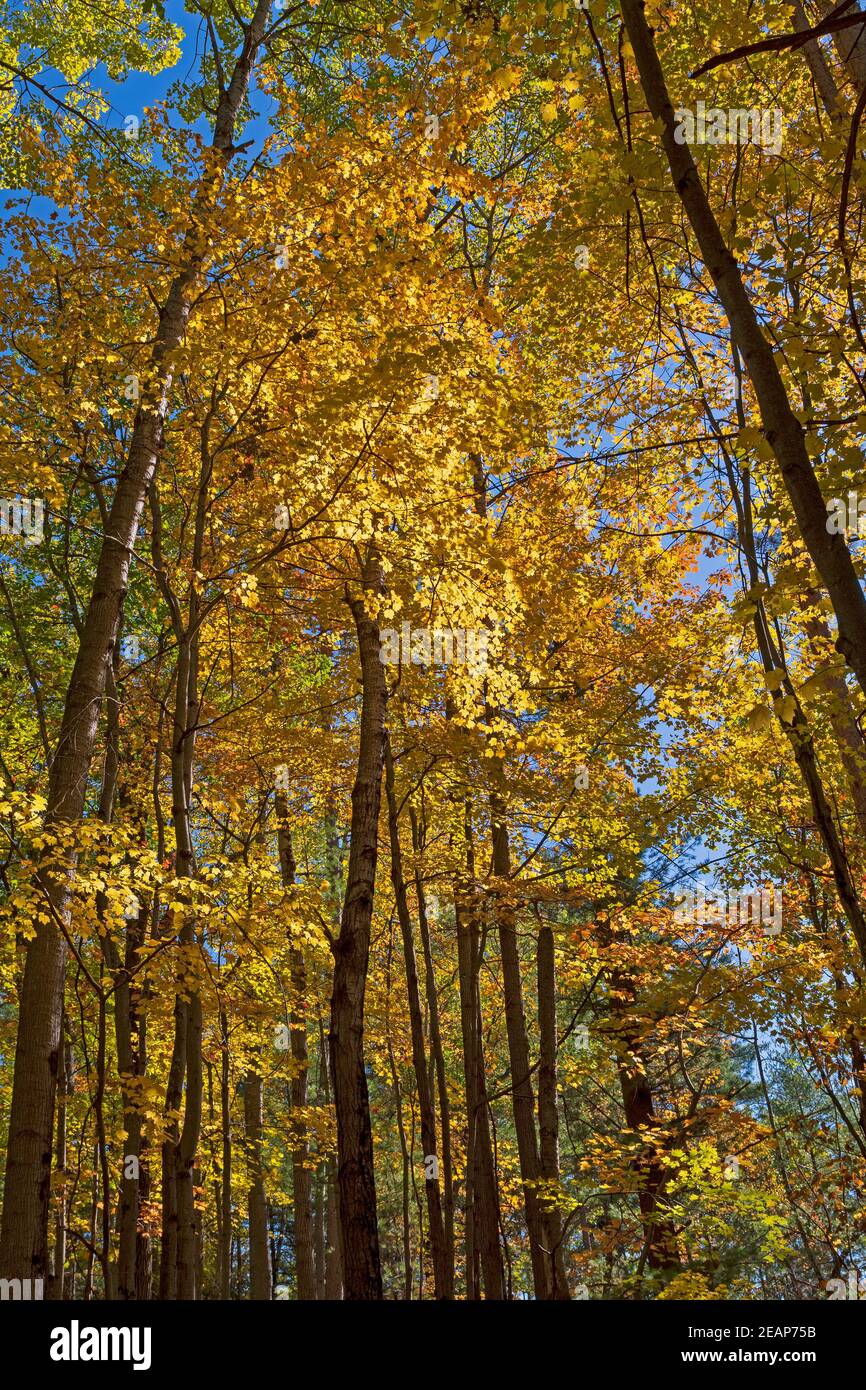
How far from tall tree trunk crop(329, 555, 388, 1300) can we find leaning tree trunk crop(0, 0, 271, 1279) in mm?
1672

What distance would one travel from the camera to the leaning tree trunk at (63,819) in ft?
13.7

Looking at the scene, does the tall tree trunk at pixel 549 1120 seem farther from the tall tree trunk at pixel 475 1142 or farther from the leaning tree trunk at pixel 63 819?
the leaning tree trunk at pixel 63 819

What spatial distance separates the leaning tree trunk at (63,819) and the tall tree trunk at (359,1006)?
1.67 meters

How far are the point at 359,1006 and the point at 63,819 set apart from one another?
2.42 metres

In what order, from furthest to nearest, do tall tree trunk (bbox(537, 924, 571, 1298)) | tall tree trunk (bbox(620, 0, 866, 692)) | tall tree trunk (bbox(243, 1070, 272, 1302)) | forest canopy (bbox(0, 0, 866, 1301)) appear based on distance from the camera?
tall tree trunk (bbox(243, 1070, 272, 1302)) < tall tree trunk (bbox(537, 924, 571, 1298)) < forest canopy (bbox(0, 0, 866, 1301)) < tall tree trunk (bbox(620, 0, 866, 692))

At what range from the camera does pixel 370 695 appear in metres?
6.80

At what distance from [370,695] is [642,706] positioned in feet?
9.89

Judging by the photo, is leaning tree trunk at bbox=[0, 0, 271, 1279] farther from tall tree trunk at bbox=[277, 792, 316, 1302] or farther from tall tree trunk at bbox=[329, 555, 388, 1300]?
tall tree trunk at bbox=[277, 792, 316, 1302]

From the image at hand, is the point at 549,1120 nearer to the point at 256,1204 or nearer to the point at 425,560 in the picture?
the point at 425,560

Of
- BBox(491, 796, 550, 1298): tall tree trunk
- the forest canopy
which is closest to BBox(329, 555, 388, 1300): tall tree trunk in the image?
the forest canopy

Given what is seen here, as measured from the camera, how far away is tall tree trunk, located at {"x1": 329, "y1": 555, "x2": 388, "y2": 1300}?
5363 mm

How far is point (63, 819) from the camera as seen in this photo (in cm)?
445

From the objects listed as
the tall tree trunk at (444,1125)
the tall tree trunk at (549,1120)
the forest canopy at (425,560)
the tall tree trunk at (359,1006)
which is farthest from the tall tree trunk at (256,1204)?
the tall tree trunk at (359,1006)

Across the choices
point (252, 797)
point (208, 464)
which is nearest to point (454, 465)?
point (208, 464)
